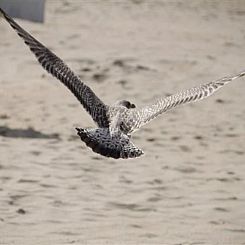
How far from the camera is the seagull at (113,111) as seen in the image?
5.44m

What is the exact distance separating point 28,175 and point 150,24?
8868 millimetres

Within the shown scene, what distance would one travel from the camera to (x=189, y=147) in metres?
8.79

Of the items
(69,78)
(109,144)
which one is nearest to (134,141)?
(69,78)

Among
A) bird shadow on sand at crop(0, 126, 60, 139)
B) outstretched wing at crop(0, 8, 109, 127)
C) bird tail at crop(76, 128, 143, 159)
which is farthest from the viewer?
bird shadow on sand at crop(0, 126, 60, 139)

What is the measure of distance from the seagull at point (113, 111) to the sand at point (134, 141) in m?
0.78

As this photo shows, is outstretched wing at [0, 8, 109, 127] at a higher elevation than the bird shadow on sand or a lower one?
higher

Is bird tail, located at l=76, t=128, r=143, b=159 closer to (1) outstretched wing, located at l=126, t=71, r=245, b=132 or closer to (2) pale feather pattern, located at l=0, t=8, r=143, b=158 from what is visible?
(2) pale feather pattern, located at l=0, t=8, r=143, b=158

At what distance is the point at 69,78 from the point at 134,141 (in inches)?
105

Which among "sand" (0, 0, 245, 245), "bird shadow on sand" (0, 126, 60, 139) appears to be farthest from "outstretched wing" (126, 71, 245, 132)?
"bird shadow on sand" (0, 126, 60, 139)

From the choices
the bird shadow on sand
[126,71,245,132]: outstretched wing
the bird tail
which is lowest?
the bird shadow on sand

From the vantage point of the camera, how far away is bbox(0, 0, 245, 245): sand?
20.7ft

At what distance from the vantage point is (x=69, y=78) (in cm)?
639

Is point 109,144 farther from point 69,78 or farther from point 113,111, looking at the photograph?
point 69,78

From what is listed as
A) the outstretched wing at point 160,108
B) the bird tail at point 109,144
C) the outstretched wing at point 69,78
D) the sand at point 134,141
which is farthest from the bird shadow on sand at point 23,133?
the bird tail at point 109,144
